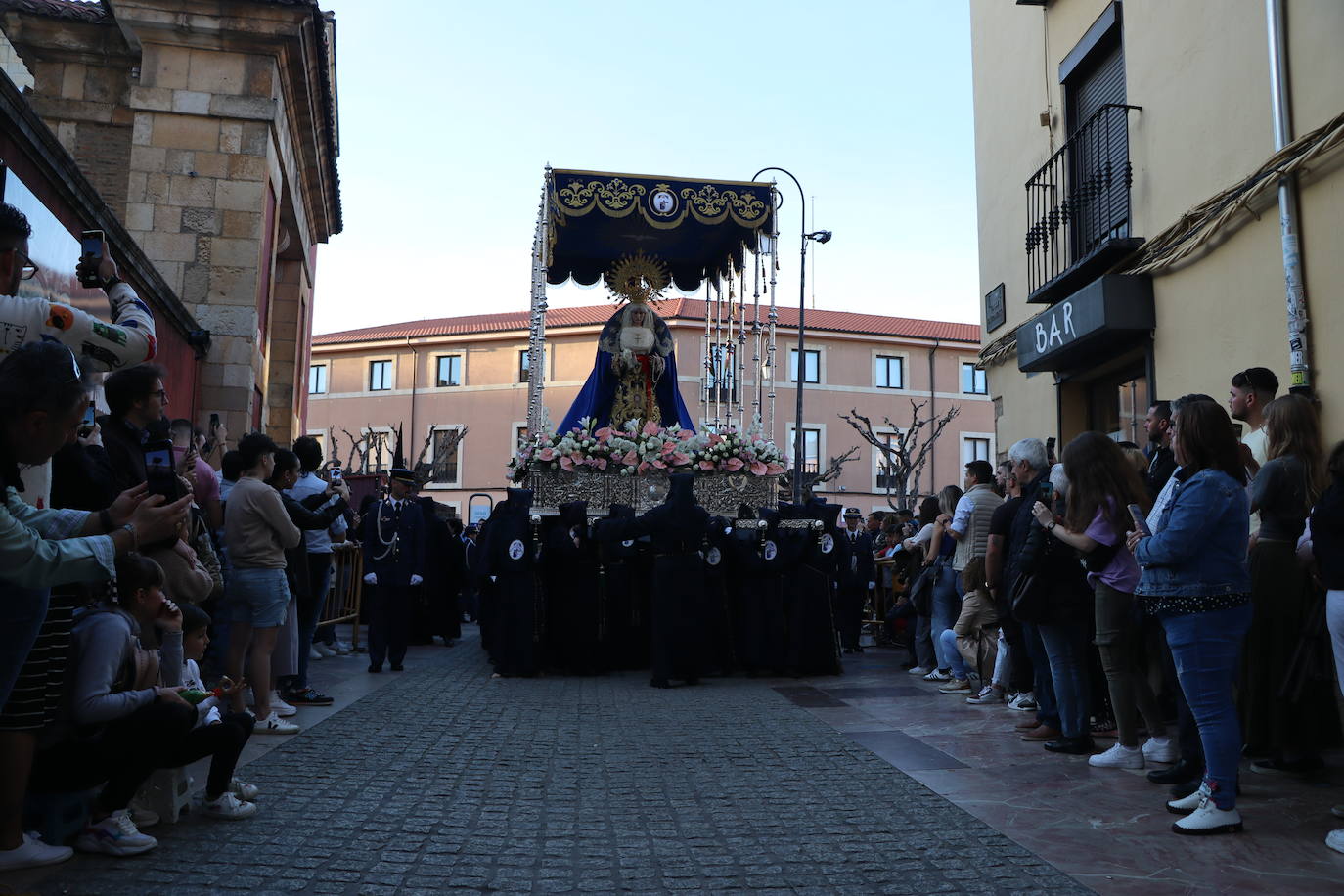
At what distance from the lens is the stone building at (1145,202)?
6.92 metres

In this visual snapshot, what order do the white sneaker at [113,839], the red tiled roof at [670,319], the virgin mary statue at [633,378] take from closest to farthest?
the white sneaker at [113,839] < the virgin mary statue at [633,378] < the red tiled roof at [670,319]

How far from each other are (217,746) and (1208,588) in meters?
4.04

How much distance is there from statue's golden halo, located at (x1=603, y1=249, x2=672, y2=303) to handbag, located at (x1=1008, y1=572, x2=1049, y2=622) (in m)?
9.37

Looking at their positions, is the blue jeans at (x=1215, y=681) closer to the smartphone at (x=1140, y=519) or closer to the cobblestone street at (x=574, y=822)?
the smartphone at (x=1140, y=519)

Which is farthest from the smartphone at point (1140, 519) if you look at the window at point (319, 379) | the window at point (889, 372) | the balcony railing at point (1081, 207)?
the window at point (319, 379)

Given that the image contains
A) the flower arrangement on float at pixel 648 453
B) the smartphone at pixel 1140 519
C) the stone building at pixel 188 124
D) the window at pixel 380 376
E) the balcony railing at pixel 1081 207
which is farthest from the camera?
the window at pixel 380 376

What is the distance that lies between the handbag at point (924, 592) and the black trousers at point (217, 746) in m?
6.87

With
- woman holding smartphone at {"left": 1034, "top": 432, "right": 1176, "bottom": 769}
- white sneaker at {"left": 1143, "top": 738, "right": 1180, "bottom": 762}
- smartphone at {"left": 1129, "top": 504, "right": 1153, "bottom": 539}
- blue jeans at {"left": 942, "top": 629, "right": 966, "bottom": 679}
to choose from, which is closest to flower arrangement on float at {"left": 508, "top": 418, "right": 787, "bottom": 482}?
blue jeans at {"left": 942, "top": 629, "right": 966, "bottom": 679}

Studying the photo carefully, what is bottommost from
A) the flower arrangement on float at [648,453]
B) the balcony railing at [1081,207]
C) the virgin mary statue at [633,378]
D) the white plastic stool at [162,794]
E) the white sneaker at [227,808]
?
the white sneaker at [227,808]

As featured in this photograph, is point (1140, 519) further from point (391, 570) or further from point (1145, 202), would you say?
point (391, 570)

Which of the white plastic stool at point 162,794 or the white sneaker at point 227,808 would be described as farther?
the white sneaker at point 227,808

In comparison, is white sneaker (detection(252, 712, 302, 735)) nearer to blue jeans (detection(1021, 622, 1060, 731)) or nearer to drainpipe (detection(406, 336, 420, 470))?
blue jeans (detection(1021, 622, 1060, 731))

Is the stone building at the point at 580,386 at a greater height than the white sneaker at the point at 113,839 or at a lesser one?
Answer: greater

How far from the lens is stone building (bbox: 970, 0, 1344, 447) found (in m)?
6.92
